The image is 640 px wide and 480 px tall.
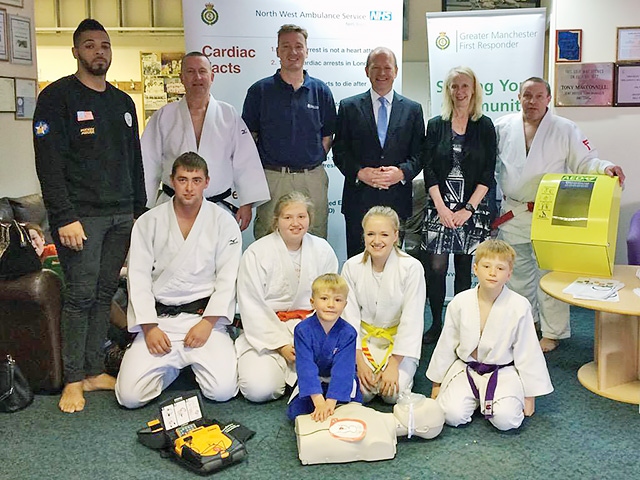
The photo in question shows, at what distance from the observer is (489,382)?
270 cm

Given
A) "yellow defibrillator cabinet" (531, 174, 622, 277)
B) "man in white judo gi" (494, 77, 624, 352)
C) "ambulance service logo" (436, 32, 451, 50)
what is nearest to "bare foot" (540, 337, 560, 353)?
"man in white judo gi" (494, 77, 624, 352)

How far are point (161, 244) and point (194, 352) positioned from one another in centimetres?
52

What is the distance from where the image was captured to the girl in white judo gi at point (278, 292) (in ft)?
9.81

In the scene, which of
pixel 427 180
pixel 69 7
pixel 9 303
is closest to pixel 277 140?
pixel 427 180

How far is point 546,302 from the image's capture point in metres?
3.62

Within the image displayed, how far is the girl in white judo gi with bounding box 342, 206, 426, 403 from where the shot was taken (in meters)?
2.89

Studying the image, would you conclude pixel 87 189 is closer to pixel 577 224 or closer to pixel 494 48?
pixel 577 224

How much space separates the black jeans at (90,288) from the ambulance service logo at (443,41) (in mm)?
2564

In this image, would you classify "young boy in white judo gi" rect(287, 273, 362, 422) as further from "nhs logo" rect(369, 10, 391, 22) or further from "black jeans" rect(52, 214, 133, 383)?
"nhs logo" rect(369, 10, 391, 22)

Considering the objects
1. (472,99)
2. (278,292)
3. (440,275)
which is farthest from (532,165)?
(278,292)

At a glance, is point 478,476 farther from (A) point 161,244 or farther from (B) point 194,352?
(A) point 161,244

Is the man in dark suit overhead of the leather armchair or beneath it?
overhead

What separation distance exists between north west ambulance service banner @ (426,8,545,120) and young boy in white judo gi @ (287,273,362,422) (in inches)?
94.9

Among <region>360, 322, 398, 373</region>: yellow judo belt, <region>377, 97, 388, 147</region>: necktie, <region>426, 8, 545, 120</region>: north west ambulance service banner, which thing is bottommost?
<region>360, 322, 398, 373</region>: yellow judo belt
